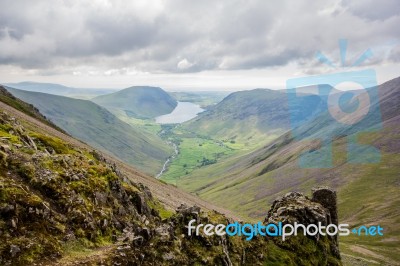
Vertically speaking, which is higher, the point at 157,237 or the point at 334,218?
the point at 157,237

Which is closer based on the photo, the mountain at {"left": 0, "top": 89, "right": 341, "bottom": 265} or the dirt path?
the mountain at {"left": 0, "top": 89, "right": 341, "bottom": 265}

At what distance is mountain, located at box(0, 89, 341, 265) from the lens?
83.9 feet

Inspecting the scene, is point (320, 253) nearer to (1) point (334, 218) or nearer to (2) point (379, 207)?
(1) point (334, 218)

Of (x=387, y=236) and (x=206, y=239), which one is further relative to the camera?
(x=387, y=236)

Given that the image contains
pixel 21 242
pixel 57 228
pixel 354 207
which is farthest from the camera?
pixel 354 207

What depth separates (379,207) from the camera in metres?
184

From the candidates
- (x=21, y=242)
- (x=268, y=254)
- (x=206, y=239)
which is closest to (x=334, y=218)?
(x=268, y=254)

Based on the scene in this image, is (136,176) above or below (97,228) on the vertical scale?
below

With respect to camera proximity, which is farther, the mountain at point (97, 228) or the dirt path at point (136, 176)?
the dirt path at point (136, 176)

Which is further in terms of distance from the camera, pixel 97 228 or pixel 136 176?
pixel 136 176

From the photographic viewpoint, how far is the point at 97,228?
3309 cm

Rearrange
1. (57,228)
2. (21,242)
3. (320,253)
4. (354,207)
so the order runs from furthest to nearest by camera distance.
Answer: (354,207), (320,253), (57,228), (21,242)

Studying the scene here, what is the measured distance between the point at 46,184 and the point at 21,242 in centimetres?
887

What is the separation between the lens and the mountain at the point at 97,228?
25.6 m
